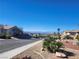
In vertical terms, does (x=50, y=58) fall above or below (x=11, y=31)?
below

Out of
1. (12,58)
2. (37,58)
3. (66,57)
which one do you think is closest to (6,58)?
(12,58)

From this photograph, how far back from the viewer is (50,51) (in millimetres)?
18375

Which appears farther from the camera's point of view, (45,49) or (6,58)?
(45,49)

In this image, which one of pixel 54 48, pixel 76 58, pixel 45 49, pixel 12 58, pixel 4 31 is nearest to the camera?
pixel 12 58

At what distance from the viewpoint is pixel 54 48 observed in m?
18.2

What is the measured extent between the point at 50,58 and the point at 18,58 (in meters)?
2.80

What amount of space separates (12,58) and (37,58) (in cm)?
213

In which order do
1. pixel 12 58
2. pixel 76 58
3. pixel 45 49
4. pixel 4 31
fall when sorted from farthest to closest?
1. pixel 4 31
2. pixel 45 49
3. pixel 76 58
4. pixel 12 58

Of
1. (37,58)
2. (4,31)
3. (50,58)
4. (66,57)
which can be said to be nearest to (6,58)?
(37,58)

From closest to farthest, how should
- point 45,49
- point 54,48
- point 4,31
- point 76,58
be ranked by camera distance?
1. point 76,58
2. point 54,48
3. point 45,49
4. point 4,31

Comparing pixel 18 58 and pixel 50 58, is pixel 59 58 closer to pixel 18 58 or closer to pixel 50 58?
pixel 50 58

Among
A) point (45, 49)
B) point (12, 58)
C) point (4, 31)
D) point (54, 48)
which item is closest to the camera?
point (12, 58)

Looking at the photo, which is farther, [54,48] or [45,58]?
[54,48]

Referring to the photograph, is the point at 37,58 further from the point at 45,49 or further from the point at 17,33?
the point at 17,33
